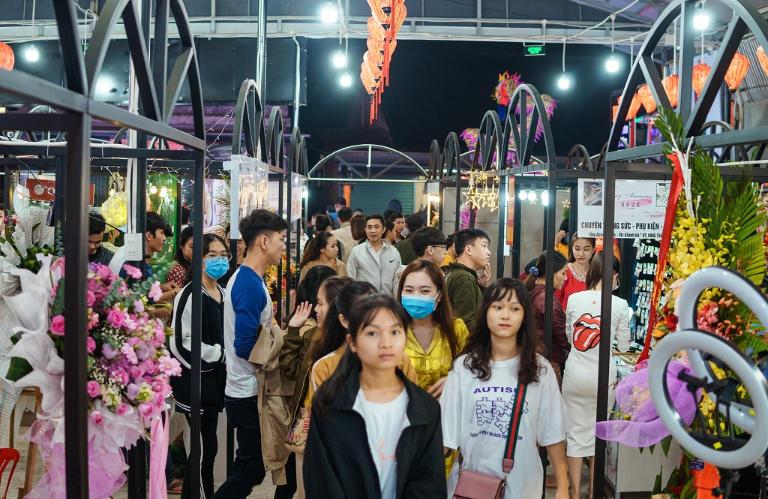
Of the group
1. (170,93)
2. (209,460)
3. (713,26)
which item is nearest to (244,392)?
(209,460)

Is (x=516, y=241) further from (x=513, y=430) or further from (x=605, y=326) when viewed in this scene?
(x=513, y=430)

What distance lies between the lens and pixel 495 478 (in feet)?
10.2

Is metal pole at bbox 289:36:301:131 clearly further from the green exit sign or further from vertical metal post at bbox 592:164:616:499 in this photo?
vertical metal post at bbox 592:164:616:499

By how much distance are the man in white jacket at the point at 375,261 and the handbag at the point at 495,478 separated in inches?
171

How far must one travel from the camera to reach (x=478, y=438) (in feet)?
10.5

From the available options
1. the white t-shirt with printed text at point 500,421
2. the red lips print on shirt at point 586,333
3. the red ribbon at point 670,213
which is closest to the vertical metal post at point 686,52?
the red ribbon at point 670,213

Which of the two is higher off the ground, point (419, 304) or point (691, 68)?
point (691, 68)

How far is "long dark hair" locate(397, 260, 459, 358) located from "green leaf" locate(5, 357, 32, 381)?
1.63m

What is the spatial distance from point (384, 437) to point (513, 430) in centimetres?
72

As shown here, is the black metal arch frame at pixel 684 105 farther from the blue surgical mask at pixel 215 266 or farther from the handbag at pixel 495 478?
the blue surgical mask at pixel 215 266

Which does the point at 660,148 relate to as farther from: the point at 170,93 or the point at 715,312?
the point at 170,93

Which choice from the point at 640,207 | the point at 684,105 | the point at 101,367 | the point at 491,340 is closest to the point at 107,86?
the point at 640,207

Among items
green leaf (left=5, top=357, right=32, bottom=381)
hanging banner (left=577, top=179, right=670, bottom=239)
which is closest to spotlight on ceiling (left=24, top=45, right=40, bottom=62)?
hanging banner (left=577, top=179, right=670, bottom=239)

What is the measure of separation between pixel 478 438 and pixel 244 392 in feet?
4.68
